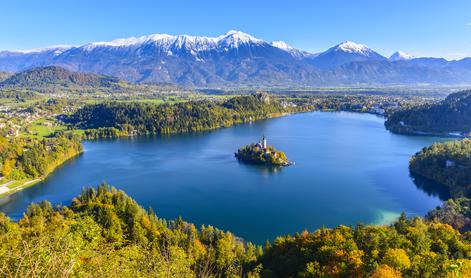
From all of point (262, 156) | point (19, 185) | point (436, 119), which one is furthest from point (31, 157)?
point (436, 119)

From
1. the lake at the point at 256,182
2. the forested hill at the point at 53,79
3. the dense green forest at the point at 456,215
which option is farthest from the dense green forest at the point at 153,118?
the forested hill at the point at 53,79

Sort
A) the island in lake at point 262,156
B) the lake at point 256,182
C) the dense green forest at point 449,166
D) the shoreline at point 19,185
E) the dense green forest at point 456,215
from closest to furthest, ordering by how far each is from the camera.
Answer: the dense green forest at point 456,215, the lake at point 256,182, the dense green forest at point 449,166, the shoreline at point 19,185, the island in lake at point 262,156

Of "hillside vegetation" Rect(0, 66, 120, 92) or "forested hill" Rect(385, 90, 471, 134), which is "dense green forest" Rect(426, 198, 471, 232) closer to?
"forested hill" Rect(385, 90, 471, 134)

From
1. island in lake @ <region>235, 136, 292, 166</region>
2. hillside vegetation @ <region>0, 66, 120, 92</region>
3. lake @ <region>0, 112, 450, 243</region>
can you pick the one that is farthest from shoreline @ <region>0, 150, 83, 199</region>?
hillside vegetation @ <region>0, 66, 120, 92</region>

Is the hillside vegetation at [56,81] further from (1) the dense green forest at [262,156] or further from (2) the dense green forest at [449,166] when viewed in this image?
(2) the dense green forest at [449,166]

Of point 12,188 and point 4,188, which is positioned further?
point 12,188

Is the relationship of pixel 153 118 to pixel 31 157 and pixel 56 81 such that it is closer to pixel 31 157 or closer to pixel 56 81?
pixel 31 157

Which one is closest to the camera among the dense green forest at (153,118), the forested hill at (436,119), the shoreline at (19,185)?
the shoreline at (19,185)
